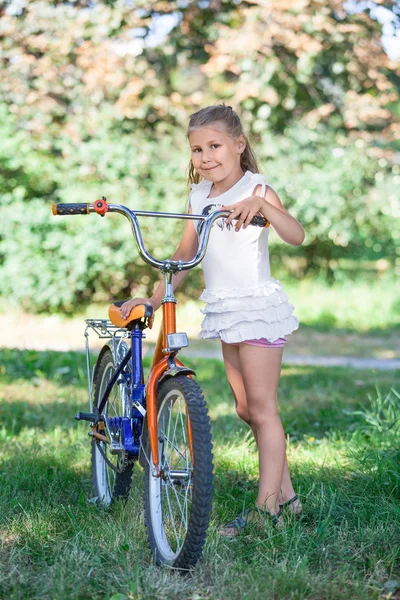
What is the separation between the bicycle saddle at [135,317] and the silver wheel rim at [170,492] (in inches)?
13.0

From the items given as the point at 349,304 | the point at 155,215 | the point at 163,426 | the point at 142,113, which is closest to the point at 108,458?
the point at 163,426

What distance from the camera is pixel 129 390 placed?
3074 millimetres

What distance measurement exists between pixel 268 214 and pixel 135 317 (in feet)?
1.93

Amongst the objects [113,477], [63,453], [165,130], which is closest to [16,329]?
[165,130]

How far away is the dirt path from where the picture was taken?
7.43 meters

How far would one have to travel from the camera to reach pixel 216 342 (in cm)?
830

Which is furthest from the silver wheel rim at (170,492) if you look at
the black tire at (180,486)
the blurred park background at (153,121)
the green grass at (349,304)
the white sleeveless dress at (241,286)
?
the green grass at (349,304)

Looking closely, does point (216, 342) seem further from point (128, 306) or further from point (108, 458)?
point (128, 306)

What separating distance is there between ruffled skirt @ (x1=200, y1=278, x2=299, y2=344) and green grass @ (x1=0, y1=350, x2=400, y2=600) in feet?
2.23

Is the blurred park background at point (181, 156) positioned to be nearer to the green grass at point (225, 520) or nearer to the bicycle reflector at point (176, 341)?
the green grass at point (225, 520)

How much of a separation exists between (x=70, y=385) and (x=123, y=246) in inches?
135

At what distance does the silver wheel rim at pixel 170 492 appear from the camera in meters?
2.68

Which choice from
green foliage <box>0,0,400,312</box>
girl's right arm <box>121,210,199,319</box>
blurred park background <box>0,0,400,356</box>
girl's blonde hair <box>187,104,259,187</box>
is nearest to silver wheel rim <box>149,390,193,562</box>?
girl's right arm <box>121,210,199,319</box>

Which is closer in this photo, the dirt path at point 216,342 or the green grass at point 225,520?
the green grass at point 225,520
